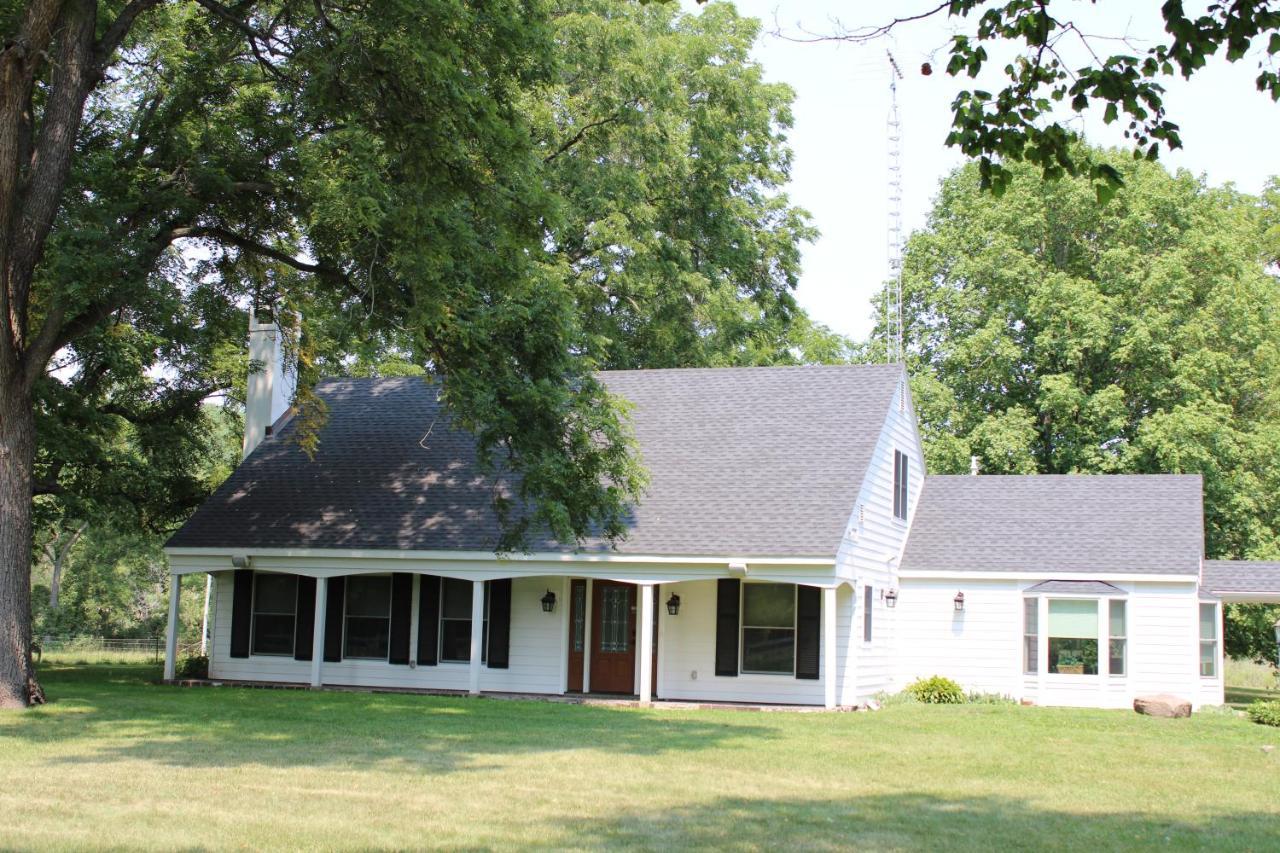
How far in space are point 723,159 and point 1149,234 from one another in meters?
11.3

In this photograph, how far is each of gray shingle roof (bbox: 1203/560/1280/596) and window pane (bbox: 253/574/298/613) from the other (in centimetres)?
1624

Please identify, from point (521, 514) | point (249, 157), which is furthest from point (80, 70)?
point (521, 514)

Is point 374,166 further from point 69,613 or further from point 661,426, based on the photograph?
point 69,613

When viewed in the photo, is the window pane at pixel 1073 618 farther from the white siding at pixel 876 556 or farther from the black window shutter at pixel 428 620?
the black window shutter at pixel 428 620

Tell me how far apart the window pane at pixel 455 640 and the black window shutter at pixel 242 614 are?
3.79 m

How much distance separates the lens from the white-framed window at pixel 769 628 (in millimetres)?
21125

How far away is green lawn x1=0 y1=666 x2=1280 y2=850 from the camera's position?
8.83m

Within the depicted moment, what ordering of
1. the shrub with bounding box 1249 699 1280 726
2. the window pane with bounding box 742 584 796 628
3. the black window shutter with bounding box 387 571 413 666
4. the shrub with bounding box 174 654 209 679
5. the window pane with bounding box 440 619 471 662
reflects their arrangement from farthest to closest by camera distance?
the shrub with bounding box 174 654 209 679
the black window shutter with bounding box 387 571 413 666
the window pane with bounding box 440 619 471 662
the window pane with bounding box 742 584 796 628
the shrub with bounding box 1249 699 1280 726

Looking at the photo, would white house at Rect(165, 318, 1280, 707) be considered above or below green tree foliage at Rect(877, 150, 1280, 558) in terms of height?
below

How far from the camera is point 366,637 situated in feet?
75.4

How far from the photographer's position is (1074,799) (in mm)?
11117

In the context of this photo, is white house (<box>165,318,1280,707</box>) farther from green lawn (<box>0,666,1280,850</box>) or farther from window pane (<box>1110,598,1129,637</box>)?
green lawn (<box>0,666,1280,850</box>)

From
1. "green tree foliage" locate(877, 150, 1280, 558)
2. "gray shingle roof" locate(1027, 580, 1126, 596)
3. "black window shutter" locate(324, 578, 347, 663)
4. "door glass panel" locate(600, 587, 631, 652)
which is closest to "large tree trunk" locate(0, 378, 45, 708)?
"black window shutter" locate(324, 578, 347, 663)

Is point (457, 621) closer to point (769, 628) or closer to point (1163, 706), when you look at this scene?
point (769, 628)
